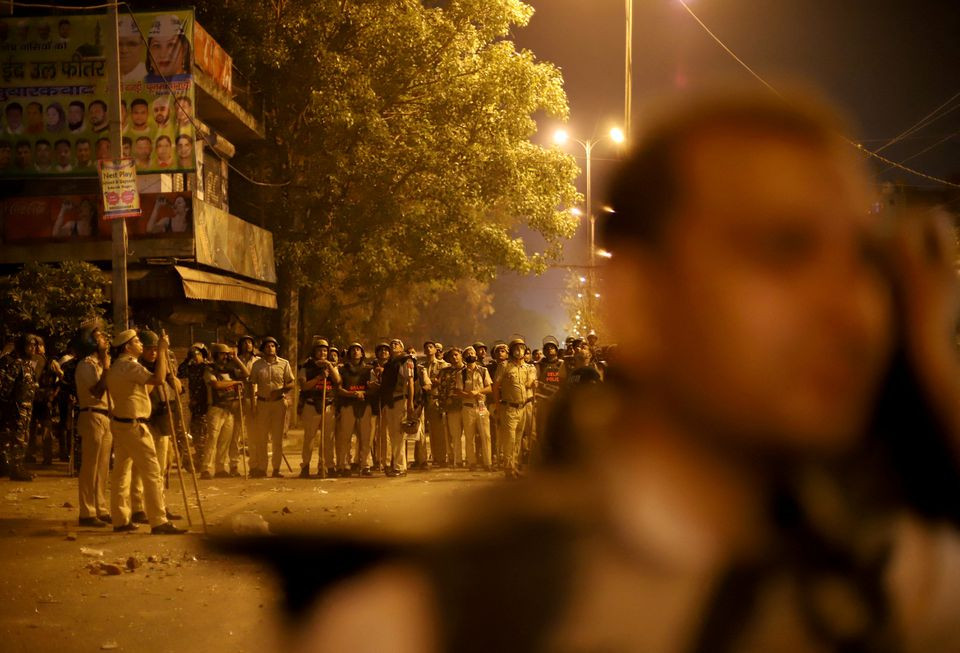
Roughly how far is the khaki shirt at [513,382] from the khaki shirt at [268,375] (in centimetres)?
343

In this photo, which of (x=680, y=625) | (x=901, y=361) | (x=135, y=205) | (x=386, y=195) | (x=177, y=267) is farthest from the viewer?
(x=386, y=195)

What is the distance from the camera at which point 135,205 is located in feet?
42.4

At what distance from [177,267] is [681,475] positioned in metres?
19.1

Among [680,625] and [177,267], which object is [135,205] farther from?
[680,625]

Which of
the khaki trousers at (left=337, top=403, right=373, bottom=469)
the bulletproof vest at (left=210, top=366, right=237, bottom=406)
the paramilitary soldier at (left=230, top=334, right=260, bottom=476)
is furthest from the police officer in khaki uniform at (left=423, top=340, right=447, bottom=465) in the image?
the bulletproof vest at (left=210, top=366, right=237, bottom=406)

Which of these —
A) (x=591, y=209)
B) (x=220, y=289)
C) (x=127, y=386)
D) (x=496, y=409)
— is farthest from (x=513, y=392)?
(x=591, y=209)

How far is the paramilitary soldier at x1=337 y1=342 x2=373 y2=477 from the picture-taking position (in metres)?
15.5

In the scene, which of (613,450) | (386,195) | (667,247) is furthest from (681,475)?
(386,195)

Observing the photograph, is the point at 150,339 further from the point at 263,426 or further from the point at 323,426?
the point at 323,426

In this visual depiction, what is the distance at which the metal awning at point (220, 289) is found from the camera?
18719 millimetres

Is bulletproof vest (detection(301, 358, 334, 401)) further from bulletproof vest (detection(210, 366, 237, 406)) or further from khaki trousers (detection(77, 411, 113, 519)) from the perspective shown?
khaki trousers (detection(77, 411, 113, 519))

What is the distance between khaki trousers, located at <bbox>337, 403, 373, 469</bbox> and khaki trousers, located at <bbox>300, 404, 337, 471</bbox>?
0.53 feet

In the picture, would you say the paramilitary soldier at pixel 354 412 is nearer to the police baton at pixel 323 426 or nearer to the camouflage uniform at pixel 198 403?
the police baton at pixel 323 426

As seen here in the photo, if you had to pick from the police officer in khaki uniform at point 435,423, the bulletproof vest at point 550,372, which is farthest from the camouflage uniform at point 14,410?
the bulletproof vest at point 550,372
